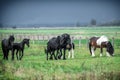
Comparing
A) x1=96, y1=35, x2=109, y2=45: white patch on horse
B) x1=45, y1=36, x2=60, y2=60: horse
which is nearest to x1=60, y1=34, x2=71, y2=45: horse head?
x1=45, y1=36, x2=60, y2=60: horse

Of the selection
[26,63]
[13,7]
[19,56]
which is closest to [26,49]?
[19,56]

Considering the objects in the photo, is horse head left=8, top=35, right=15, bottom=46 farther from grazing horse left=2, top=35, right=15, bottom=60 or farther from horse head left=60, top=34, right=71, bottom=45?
horse head left=60, top=34, right=71, bottom=45

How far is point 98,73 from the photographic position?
1612 cm

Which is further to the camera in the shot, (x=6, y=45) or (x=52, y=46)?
(x=52, y=46)

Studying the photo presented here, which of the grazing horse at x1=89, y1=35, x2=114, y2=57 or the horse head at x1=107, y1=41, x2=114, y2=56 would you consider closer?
the horse head at x1=107, y1=41, x2=114, y2=56

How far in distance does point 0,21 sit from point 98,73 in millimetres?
4272

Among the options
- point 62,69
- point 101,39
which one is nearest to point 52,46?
point 62,69

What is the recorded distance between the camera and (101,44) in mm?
20969

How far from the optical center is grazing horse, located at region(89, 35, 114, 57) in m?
20.1

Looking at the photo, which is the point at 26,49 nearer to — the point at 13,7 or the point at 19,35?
the point at 19,35

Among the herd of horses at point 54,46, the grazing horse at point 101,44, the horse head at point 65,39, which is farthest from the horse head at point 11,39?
the grazing horse at point 101,44

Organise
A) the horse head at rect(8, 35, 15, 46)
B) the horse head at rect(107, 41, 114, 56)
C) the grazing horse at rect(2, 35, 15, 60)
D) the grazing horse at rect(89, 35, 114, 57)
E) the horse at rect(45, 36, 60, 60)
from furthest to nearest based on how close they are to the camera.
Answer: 1. the grazing horse at rect(89, 35, 114, 57)
2. the horse head at rect(107, 41, 114, 56)
3. the horse at rect(45, 36, 60, 60)
4. the grazing horse at rect(2, 35, 15, 60)
5. the horse head at rect(8, 35, 15, 46)

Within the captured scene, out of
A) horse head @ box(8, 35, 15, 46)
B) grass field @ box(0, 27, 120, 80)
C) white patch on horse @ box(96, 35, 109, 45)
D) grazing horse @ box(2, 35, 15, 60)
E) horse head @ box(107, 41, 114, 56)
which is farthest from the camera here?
white patch on horse @ box(96, 35, 109, 45)

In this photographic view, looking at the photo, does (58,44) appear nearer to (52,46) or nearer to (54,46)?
(54,46)
